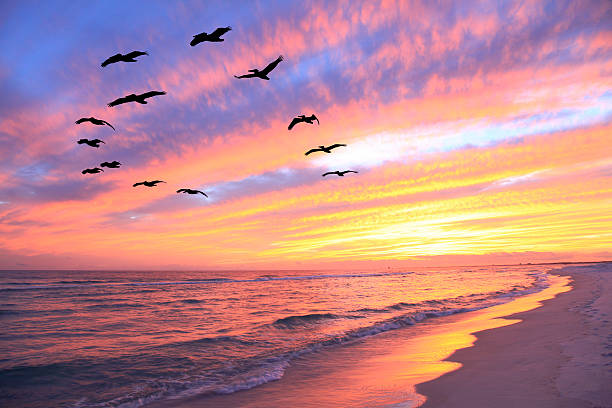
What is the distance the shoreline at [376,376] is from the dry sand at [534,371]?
0.06 metres

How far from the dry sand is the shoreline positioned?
59 millimetres

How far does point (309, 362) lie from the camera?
1076 centimetres

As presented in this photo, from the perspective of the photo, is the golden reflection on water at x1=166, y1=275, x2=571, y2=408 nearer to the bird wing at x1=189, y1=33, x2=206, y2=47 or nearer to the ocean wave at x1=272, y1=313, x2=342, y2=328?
the ocean wave at x1=272, y1=313, x2=342, y2=328

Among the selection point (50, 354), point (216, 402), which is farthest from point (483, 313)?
point (50, 354)

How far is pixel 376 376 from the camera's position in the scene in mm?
8609

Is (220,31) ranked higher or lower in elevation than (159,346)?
higher

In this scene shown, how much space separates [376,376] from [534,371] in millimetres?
3182

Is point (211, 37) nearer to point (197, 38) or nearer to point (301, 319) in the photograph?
point (197, 38)

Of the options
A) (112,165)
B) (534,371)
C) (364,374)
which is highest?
(112,165)

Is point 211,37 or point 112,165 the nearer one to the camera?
point 211,37

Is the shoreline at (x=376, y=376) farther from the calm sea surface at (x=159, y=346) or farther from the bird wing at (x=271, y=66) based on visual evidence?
the bird wing at (x=271, y=66)

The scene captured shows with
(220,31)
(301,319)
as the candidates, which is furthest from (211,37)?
(301,319)

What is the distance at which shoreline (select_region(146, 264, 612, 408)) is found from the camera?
694 cm

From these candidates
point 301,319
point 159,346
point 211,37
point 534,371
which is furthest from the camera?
point 301,319
